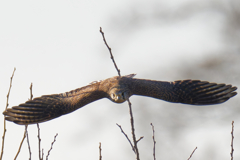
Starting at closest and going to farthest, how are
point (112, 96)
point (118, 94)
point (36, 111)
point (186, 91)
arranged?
1. point (118, 94)
2. point (112, 96)
3. point (36, 111)
4. point (186, 91)

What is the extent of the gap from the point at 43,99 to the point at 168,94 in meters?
2.44

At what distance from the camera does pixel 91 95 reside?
20.6ft

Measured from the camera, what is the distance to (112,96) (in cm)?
611

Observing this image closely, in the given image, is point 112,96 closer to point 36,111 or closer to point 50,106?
point 50,106

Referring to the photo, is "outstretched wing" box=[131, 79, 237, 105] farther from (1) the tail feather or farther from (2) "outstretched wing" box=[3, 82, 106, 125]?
(1) the tail feather

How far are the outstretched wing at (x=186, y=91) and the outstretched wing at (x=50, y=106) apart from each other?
791mm

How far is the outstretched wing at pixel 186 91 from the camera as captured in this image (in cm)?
643

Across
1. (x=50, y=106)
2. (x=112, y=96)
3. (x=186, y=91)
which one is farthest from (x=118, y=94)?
(x=186, y=91)

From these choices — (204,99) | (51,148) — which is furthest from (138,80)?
(51,148)

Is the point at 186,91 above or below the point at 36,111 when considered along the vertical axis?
above

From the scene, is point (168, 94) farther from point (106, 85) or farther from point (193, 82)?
point (106, 85)

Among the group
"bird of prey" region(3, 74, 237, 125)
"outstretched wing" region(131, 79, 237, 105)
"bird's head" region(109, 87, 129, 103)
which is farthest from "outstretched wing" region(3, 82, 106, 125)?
"outstretched wing" region(131, 79, 237, 105)

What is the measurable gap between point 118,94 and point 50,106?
1372 millimetres

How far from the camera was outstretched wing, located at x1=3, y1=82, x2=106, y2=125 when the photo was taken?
622cm
